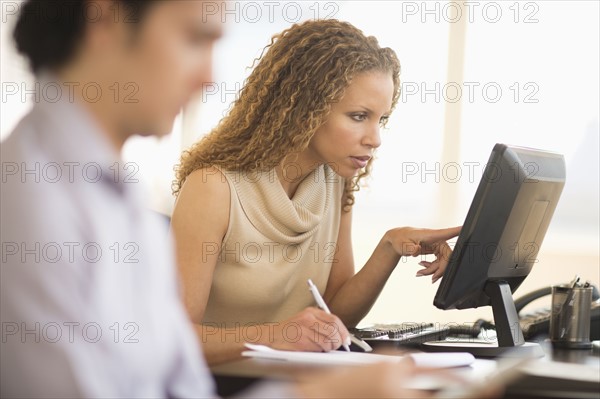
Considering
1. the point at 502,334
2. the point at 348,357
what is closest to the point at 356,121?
the point at 502,334

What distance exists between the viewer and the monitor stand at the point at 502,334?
1.81 metres

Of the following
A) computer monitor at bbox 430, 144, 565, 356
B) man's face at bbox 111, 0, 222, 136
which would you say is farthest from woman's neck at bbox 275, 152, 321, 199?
man's face at bbox 111, 0, 222, 136

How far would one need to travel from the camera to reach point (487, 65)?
186 inches

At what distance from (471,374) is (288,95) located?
0.94m

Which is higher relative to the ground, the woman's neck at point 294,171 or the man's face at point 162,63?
the man's face at point 162,63

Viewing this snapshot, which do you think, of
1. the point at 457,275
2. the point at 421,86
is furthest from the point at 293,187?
the point at 421,86

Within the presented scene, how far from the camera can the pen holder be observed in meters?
1.92

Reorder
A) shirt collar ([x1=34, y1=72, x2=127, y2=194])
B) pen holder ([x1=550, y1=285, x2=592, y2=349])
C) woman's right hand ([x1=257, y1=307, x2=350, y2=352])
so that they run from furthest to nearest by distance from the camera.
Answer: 1. pen holder ([x1=550, y1=285, x2=592, y2=349])
2. woman's right hand ([x1=257, y1=307, x2=350, y2=352])
3. shirt collar ([x1=34, y1=72, x2=127, y2=194])

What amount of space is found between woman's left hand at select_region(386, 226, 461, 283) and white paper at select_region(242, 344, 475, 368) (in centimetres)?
50

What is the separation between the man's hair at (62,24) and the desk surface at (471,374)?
2.31 feet

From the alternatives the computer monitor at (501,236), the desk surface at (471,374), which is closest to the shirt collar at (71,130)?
the desk surface at (471,374)

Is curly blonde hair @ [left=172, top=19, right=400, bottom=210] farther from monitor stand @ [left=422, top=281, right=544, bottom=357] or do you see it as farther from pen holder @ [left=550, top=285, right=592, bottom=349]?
pen holder @ [left=550, top=285, right=592, bottom=349]

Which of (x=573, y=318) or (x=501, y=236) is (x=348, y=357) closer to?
(x=501, y=236)

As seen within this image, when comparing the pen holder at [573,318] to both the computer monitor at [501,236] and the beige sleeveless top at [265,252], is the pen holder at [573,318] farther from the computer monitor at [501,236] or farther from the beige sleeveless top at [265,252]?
the beige sleeveless top at [265,252]
